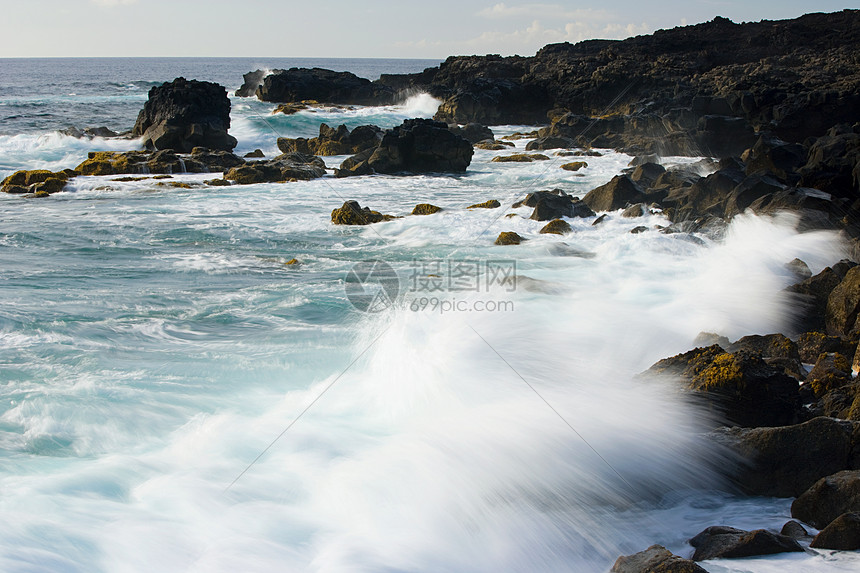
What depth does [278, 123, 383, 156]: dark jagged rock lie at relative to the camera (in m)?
24.1

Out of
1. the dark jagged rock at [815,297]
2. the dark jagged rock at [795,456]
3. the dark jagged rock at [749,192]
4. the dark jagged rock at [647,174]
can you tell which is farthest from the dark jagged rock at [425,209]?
the dark jagged rock at [795,456]

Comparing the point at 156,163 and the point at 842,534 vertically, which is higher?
the point at 156,163

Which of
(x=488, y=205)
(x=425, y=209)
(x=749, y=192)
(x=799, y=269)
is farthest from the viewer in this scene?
(x=488, y=205)

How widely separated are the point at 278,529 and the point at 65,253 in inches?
350

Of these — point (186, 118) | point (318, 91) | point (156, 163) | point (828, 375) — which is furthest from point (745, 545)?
point (318, 91)

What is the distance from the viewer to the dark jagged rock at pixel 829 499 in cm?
347

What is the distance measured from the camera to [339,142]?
955 inches

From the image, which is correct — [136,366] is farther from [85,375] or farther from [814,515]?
[814,515]

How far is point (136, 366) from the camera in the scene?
6.38 metres

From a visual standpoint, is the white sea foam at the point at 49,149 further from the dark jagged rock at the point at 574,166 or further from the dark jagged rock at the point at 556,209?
the dark jagged rock at the point at 556,209

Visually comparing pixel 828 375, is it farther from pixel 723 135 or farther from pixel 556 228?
pixel 723 135

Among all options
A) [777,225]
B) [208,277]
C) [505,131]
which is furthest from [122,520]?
[505,131]

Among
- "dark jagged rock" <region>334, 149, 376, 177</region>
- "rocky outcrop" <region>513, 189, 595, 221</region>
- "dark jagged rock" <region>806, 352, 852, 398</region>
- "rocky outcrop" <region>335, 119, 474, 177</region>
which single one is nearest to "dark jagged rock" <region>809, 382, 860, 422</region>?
"dark jagged rock" <region>806, 352, 852, 398</region>

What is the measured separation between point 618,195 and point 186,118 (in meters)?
16.4
